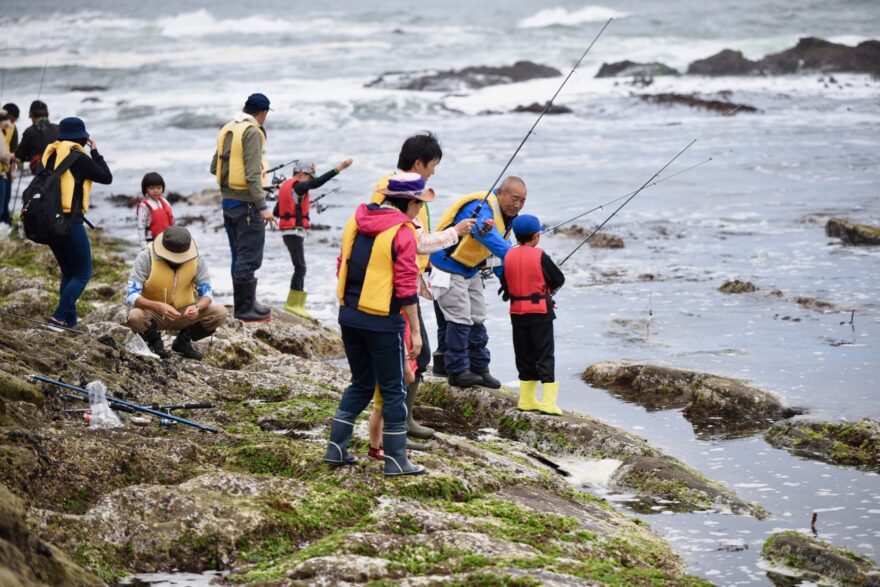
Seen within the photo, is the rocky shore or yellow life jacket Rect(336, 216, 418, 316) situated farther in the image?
yellow life jacket Rect(336, 216, 418, 316)

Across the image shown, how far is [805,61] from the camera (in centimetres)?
4200

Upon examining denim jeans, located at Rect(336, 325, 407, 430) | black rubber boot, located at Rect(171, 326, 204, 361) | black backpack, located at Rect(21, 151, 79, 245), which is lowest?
black rubber boot, located at Rect(171, 326, 204, 361)

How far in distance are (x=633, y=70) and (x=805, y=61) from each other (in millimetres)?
6476

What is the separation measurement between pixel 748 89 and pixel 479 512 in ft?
113

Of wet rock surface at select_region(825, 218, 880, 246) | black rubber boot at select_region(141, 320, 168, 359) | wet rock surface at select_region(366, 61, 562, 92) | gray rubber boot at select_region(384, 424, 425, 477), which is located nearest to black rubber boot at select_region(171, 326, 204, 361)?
black rubber boot at select_region(141, 320, 168, 359)

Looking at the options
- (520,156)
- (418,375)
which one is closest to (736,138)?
(520,156)

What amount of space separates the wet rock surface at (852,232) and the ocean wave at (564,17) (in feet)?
161

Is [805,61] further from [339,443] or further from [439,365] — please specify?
[339,443]

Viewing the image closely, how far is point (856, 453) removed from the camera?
697 cm

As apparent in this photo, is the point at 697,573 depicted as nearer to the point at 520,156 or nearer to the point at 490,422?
the point at 490,422

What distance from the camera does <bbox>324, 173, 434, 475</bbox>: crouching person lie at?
5273 mm

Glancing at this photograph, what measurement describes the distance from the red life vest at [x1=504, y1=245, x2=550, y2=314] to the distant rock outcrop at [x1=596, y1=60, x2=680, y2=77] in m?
37.1

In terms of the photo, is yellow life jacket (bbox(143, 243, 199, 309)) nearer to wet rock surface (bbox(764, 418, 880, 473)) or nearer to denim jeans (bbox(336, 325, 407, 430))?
denim jeans (bbox(336, 325, 407, 430))

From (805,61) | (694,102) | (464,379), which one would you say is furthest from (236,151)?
(805,61)
